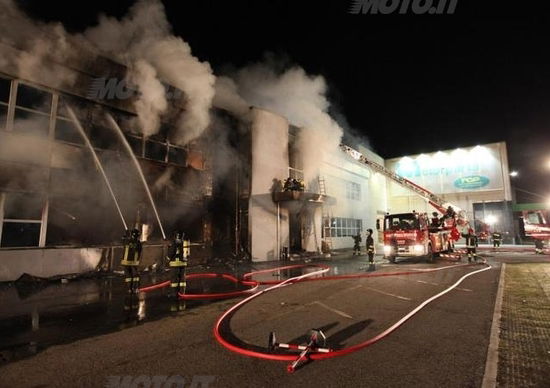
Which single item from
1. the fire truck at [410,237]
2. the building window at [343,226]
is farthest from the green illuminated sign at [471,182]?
the fire truck at [410,237]

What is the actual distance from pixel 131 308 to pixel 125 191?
659 cm

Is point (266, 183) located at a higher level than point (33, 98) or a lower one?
lower

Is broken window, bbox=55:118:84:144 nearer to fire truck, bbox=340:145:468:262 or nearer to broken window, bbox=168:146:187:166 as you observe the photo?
broken window, bbox=168:146:187:166

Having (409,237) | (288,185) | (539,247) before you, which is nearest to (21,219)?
(288,185)

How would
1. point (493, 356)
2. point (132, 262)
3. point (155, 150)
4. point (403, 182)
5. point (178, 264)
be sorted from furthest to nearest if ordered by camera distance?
point (403, 182) → point (155, 150) → point (132, 262) → point (178, 264) → point (493, 356)

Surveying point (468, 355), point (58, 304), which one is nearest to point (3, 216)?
point (58, 304)

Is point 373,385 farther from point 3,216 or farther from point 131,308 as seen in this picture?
point 3,216

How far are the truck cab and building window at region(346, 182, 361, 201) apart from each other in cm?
1072

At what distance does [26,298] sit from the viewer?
7.07 m

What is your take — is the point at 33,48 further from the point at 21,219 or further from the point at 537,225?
the point at 537,225

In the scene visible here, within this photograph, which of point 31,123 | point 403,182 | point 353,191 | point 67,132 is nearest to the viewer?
point 31,123

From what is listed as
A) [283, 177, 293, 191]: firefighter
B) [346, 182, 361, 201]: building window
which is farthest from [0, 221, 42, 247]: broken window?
[346, 182, 361, 201]: building window

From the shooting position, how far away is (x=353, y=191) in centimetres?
2639

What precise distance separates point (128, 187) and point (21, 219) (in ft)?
10.9
